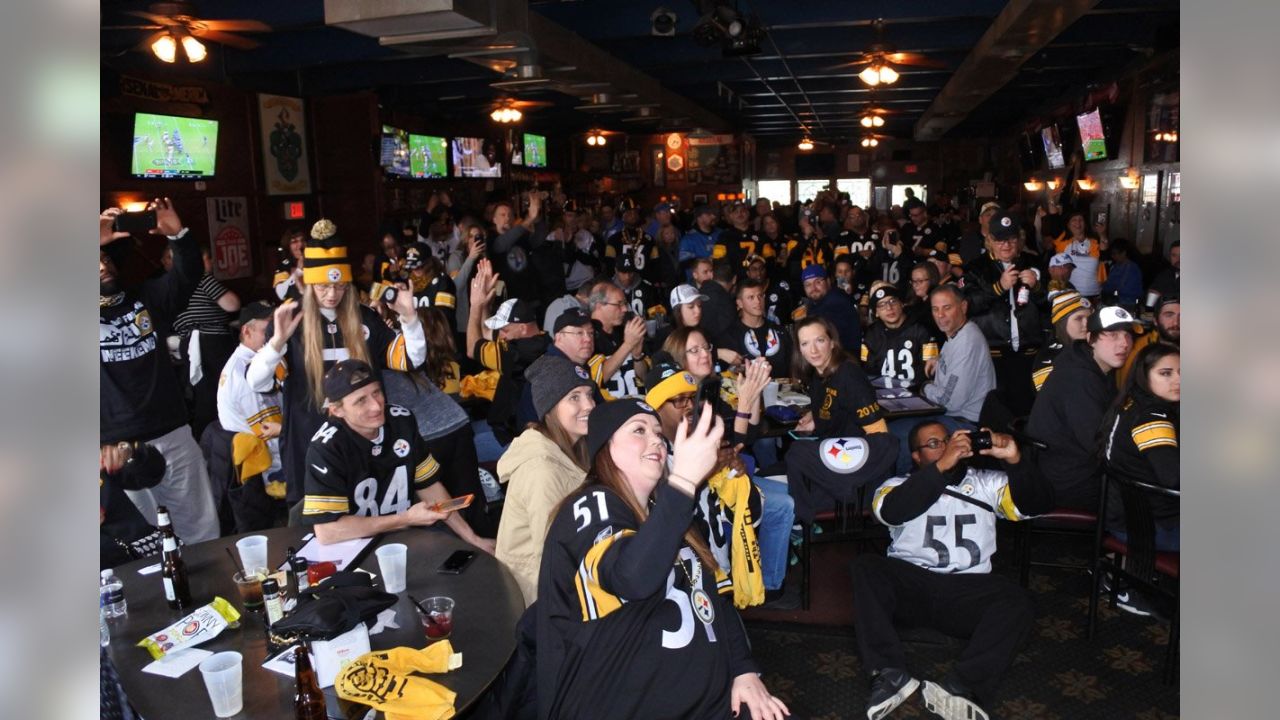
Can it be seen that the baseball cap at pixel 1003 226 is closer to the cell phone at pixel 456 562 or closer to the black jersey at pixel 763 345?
the black jersey at pixel 763 345

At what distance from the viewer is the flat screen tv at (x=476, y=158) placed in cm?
1659

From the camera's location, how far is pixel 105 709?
8.28 ft

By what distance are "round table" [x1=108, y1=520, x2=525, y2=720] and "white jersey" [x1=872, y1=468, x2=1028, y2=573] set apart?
6.13 feet

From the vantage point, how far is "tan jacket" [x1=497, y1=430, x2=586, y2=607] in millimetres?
3137

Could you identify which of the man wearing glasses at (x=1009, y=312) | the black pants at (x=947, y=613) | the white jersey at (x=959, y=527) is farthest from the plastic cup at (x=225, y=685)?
the man wearing glasses at (x=1009, y=312)

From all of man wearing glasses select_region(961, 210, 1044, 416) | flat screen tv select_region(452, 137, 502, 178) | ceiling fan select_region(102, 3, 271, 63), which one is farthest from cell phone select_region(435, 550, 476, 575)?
flat screen tv select_region(452, 137, 502, 178)

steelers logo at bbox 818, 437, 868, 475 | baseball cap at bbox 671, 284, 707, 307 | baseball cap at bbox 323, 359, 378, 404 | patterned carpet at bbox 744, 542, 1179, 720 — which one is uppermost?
baseball cap at bbox 671, 284, 707, 307

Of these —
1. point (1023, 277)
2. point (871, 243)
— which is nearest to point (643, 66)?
point (871, 243)

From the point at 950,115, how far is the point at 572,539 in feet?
51.4

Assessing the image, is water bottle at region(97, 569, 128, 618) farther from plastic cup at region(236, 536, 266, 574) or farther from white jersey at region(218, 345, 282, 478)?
white jersey at region(218, 345, 282, 478)

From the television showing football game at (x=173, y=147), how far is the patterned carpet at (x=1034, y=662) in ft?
27.1

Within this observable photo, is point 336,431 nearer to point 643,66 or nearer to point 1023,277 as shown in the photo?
point 1023,277

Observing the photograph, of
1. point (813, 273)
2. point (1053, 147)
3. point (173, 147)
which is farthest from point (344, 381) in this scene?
point (1053, 147)
